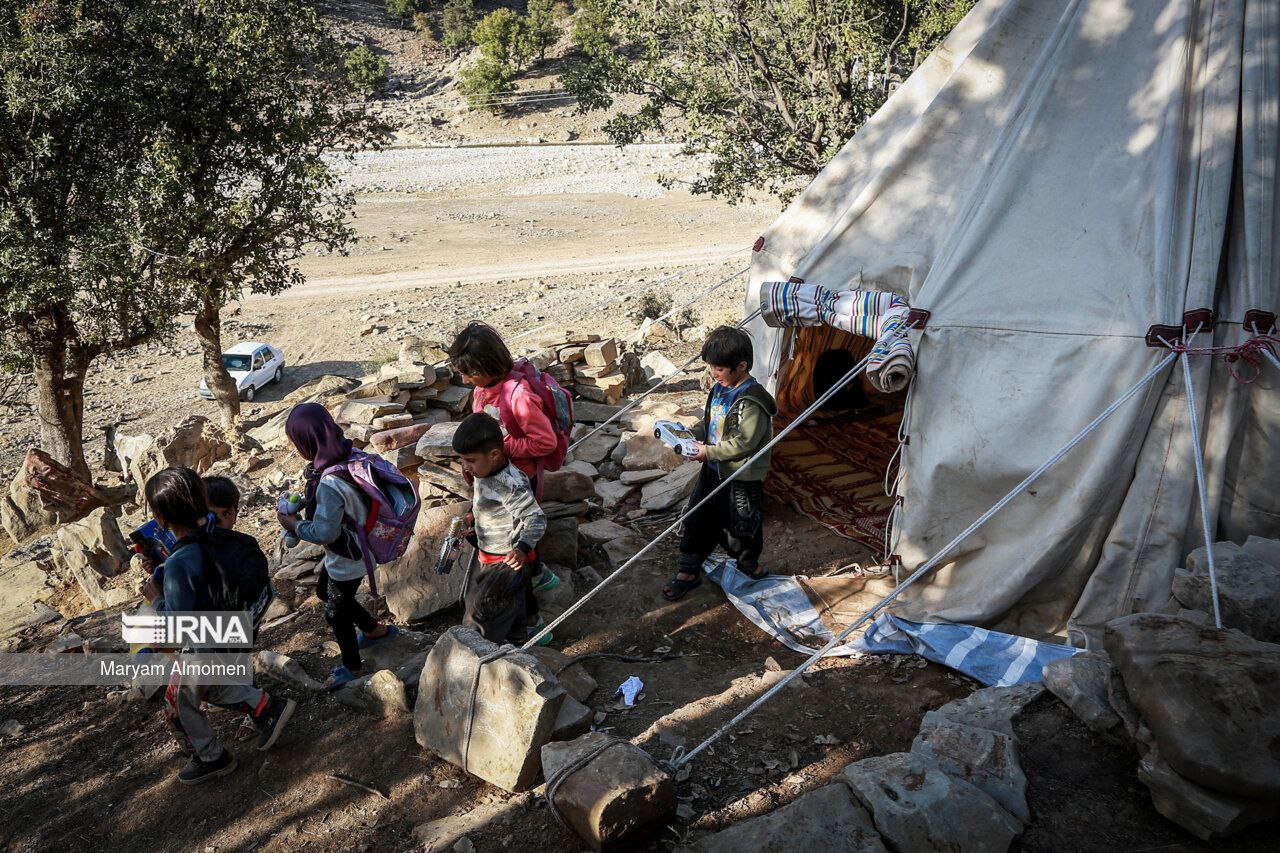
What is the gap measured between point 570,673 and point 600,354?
4778 millimetres

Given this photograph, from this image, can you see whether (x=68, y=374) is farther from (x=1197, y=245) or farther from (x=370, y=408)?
(x=1197, y=245)

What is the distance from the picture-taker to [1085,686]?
121 inches

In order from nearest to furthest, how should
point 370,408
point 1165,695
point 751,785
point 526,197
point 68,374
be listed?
point 1165,695, point 751,785, point 370,408, point 68,374, point 526,197

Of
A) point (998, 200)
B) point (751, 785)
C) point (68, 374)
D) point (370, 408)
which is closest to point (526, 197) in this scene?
point (68, 374)

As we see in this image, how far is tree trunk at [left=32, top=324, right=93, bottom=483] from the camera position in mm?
9148

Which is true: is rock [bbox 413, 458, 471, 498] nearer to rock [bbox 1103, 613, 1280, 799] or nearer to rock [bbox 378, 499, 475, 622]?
rock [bbox 378, 499, 475, 622]

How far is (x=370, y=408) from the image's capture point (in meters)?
6.45

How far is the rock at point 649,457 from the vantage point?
21.2ft

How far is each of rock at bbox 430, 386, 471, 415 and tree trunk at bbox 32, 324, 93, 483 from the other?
16.2 feet

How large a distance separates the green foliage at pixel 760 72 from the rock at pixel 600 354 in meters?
3.63

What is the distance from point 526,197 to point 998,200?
24.8 meters

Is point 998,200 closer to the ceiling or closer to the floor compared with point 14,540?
closer to the ceiling

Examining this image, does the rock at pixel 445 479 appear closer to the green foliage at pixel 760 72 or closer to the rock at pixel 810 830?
the rock at pixel 810 830

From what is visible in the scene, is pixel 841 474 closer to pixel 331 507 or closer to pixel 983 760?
pixel 983 760
